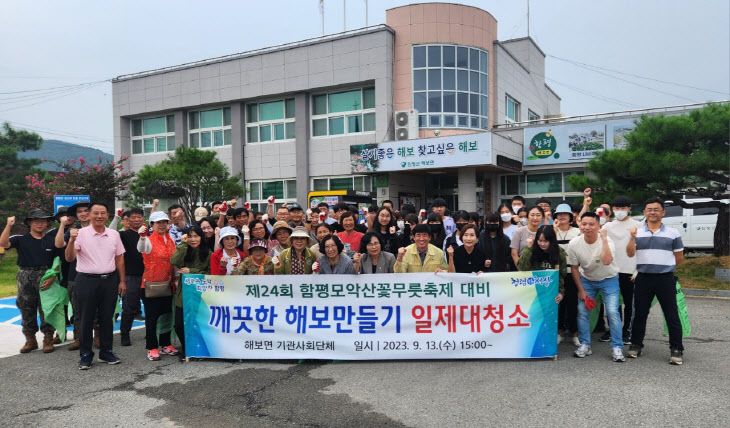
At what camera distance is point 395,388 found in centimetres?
449

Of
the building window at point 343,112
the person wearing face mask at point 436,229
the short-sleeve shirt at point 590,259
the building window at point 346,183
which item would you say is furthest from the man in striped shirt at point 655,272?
the building window at point 343,112

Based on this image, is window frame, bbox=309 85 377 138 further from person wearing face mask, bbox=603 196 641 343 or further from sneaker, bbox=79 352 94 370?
sneaker, bbox=79 352 94 370

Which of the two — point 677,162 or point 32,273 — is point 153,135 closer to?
point 32,273

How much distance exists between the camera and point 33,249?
637cm

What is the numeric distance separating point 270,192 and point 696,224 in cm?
1709

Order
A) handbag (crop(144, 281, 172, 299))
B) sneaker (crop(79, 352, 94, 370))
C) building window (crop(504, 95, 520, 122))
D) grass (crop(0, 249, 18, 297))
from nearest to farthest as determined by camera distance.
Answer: sneaker (crop(79, 352, 94, 370)) < handbag (crop(144, 281, 172, 299)) < grass (crop(0, 249, 18, 297)) < building window (crop(504, 95, 520, 122))

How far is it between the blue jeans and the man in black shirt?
5.36m

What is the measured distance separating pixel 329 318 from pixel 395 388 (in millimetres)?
1267

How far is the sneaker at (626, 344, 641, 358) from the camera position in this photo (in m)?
5.28

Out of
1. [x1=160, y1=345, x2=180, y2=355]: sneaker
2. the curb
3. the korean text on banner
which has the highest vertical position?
the korean text on banner

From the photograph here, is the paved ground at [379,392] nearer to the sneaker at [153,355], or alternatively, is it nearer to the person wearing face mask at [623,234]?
the sneaker at [153,355]

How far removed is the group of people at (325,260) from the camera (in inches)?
210

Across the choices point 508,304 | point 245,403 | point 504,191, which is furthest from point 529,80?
point 245,403

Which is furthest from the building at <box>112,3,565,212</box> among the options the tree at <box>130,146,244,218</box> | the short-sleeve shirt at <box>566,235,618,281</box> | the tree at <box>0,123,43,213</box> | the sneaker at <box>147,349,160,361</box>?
the sneaker at <box>147,349,160,361</box>
